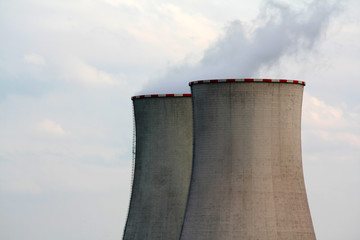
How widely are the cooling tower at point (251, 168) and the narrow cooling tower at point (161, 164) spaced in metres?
4.99

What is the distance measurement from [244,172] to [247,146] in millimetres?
721

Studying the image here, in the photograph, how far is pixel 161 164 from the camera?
37719 millimetres

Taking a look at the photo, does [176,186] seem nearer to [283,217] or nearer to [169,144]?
[169,144]

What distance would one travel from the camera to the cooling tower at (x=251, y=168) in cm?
3197

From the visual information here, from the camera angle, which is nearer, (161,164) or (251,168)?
(251,168)

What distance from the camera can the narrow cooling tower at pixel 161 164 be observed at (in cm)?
3747

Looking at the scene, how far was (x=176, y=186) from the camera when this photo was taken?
124 ft

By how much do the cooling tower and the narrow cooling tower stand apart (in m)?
4.99

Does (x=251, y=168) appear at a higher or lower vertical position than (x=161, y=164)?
lower

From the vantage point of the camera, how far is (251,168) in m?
32.0

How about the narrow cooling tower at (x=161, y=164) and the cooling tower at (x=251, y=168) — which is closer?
the cooling tower at (x=251, y=168)

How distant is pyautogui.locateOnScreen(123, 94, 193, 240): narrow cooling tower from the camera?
37.5 m

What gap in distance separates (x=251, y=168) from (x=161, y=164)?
624cm

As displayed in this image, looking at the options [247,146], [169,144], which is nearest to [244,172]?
[247,146]
